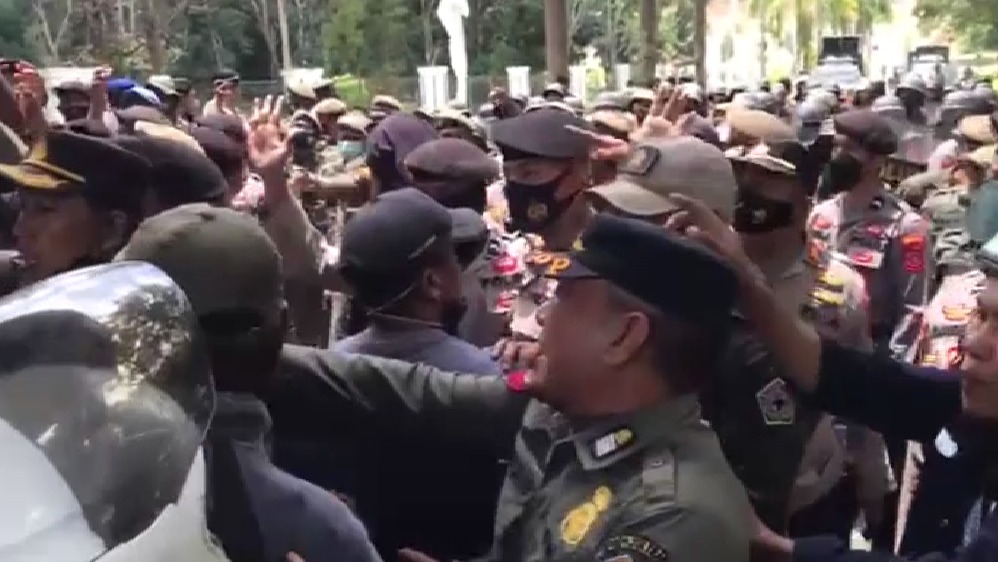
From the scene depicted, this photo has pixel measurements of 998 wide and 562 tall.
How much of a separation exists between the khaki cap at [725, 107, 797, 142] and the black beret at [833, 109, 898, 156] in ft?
5.18

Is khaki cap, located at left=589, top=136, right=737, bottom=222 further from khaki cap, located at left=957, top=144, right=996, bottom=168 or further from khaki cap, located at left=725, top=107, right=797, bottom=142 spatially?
khaki cap, located at left=957, top=144, right=996, bottom=168

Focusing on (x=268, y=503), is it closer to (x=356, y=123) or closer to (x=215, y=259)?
(x=215, y=259)

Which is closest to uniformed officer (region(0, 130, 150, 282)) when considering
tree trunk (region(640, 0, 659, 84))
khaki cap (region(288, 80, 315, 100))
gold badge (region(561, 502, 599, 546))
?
gold badge (region(561, 502, 599, 546))

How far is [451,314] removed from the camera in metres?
3.65

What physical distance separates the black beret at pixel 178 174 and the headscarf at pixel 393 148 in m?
1.39

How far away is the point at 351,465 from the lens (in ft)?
11.1

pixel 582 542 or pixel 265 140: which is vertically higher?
pixel 265 140

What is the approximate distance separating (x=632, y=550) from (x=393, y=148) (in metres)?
3.62

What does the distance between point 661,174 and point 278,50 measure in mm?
40553

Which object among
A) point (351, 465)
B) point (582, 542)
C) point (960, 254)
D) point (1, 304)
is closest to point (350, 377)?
point (351, 465)

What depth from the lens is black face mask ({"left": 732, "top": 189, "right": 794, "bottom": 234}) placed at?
14.6 feet

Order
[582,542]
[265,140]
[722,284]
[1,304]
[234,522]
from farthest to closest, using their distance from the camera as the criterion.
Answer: [265,140] < [722,284] < [582,542] < [234,522] < [1,304]

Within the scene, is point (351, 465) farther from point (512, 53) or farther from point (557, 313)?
point (512, 53)

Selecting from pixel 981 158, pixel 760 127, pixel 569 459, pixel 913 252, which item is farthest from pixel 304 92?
pixel 569 459
